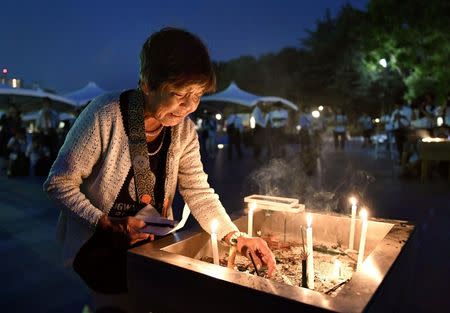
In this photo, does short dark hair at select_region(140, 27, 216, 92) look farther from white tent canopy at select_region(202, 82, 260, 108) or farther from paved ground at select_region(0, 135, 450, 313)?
white tent canopy at select_region(202, 82, 260, 108)

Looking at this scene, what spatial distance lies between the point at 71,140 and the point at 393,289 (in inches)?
55.7

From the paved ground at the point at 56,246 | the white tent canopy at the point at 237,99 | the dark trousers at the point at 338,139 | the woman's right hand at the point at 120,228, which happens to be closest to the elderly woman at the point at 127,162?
the woman's right hand at the point at 120,228

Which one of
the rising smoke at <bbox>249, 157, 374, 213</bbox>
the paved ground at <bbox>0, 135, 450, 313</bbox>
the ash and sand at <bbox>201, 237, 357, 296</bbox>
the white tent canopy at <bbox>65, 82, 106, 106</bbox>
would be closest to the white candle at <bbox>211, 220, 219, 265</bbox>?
the ash and sand at <bbox>201, 237, 357, 296</bbox>

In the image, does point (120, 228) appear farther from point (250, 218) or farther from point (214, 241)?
point (250, 218)

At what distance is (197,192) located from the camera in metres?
2.00

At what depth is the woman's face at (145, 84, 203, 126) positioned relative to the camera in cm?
156

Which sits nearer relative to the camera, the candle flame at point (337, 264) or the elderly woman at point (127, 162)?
the elderly woman at point (127, 162)

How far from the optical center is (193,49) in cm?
152

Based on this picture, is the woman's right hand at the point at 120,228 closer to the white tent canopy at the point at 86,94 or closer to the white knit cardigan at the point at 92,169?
the white knit cardigan at the point at 92,169

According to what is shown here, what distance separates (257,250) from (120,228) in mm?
681

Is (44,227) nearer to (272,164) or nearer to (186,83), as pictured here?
(186,83)

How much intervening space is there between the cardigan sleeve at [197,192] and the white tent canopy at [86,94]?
1442cm

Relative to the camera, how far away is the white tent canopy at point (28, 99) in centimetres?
1235

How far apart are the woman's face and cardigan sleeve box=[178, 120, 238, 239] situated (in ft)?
0.79
